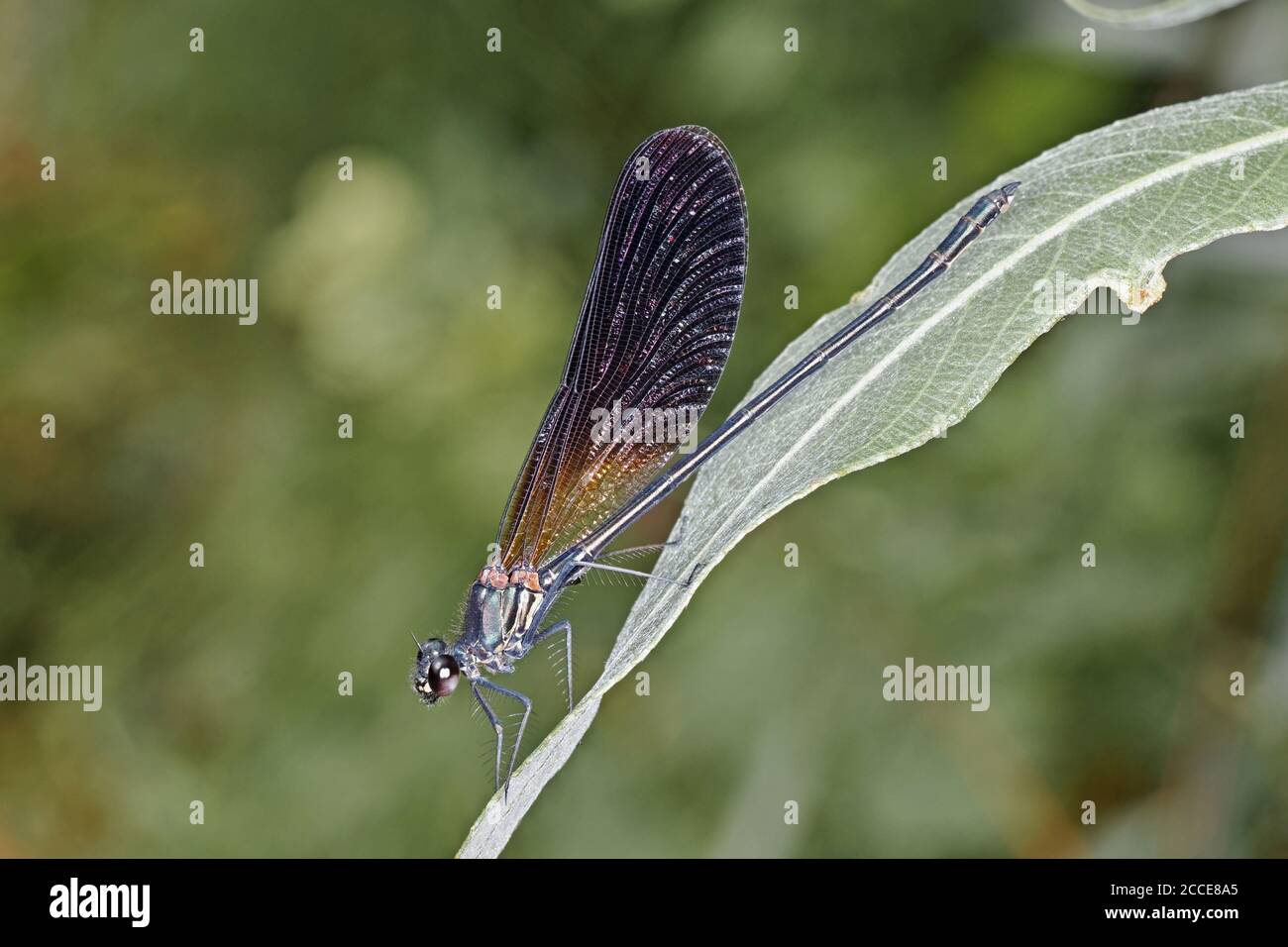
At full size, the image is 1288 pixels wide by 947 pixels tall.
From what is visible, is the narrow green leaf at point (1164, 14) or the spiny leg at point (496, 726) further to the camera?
the spiny leg at point (496, 726)

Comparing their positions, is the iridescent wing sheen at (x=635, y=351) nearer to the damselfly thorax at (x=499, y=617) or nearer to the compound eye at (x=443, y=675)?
the damselfly thorax at (x=499, y=617)

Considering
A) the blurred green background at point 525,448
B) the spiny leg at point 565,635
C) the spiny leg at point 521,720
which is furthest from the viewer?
the blurred green background at point 525,448

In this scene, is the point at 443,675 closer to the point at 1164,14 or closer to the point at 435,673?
the point at 435,673

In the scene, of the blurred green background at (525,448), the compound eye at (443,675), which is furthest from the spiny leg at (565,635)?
the blurred green background at (525,448)

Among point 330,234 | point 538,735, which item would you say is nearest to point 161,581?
point 330,234

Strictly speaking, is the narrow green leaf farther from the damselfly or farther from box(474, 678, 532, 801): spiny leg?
box(474, 678, 532, 801): spiny leg

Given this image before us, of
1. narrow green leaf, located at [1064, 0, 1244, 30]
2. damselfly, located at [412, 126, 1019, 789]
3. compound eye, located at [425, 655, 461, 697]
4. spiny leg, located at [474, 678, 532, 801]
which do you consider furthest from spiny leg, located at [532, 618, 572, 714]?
narrow green leaf, located at [1064, 0, 1244, 30]
